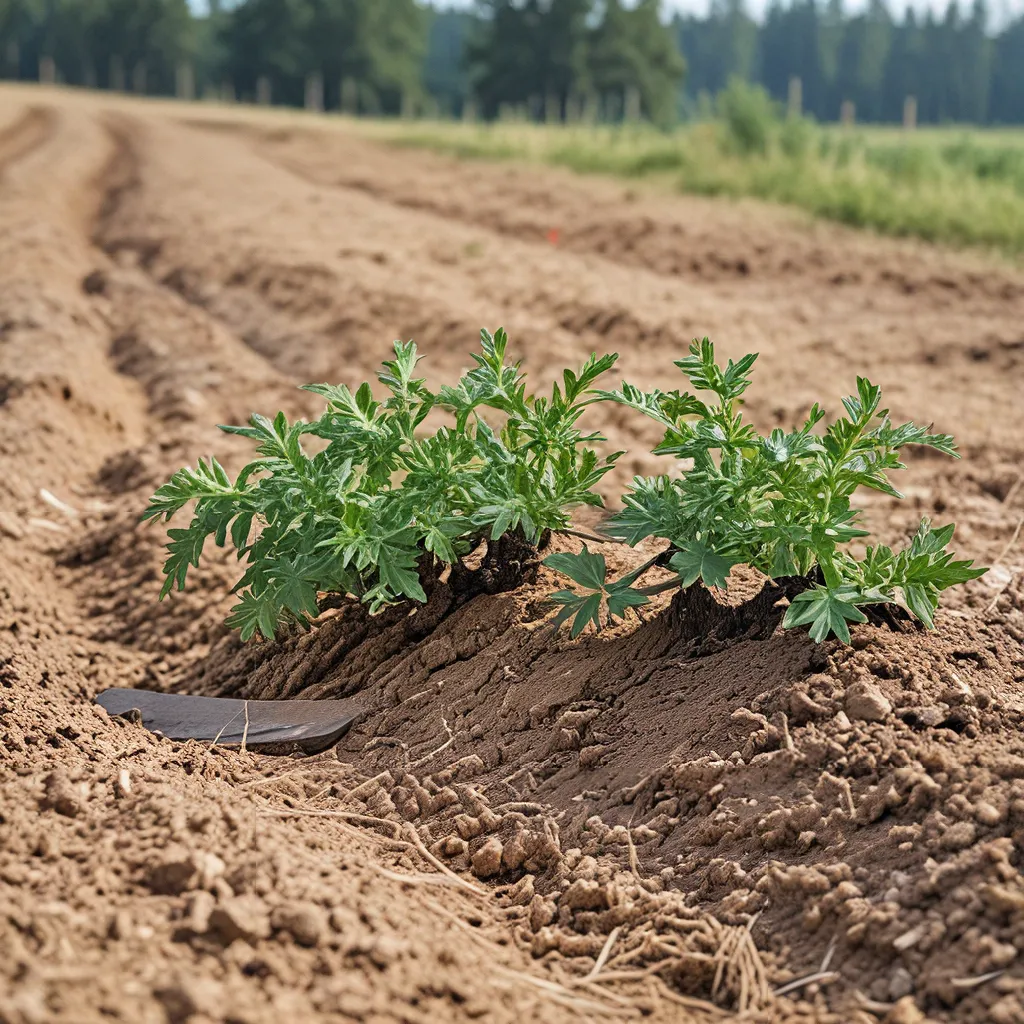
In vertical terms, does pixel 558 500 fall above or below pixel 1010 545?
above

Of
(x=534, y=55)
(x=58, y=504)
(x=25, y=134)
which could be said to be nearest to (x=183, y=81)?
(x=534, y=55)

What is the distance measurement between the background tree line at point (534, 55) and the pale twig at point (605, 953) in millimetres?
27822

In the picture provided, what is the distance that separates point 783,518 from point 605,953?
3.59 feet

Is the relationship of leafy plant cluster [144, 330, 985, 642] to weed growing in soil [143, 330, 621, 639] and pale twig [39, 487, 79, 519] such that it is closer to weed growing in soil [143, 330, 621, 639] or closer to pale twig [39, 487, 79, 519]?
weed growing in soil [143, 330, 621, 639]

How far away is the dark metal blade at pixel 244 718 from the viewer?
9.84ft

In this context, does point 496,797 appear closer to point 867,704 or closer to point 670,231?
point 867,704

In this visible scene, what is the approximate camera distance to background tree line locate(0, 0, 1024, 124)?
2156 inches

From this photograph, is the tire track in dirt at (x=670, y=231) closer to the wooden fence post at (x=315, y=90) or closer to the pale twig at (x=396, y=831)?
the pale twig at (x=396, y=831)

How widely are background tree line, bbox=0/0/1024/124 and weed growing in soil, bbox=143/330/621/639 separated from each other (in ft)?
87.6

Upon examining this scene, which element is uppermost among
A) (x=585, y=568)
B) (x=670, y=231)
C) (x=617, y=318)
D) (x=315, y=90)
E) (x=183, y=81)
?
(x=183, y=81)

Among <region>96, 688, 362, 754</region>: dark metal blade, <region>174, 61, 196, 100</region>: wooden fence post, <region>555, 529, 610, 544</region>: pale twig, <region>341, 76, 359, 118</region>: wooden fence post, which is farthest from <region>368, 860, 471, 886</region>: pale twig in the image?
<region>174, 61, 196, 100</region>: wooden fence post

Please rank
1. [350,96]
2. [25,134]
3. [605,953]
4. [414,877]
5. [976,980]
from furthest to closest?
[350,96]
[25,134]
[414,877]
[605,953]
[976,980]

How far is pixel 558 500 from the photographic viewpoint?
9.92 ft

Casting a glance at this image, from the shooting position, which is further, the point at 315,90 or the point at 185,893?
the point at 315,90
